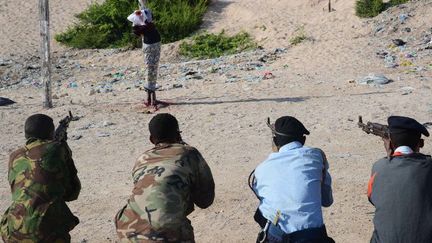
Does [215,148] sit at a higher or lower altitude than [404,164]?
lower

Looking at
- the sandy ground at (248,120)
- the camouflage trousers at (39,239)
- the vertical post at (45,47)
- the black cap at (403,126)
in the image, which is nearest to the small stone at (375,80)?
the sandy ground at (248,120)

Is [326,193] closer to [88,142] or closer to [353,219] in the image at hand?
[353,219]

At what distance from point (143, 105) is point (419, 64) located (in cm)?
492

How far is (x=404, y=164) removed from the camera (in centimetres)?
397

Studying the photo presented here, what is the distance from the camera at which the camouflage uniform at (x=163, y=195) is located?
3.91m

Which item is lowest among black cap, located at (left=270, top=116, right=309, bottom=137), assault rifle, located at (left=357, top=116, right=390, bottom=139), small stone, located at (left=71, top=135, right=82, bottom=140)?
small stone, located at (left=71, top=135, right=82, bottom=140)

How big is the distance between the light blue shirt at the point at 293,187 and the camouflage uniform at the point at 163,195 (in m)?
0.35

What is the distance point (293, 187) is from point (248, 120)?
6.18 metres

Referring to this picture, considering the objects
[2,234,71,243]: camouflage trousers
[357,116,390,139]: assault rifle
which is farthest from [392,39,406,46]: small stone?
[2,234,71,243]: camouflage trousers

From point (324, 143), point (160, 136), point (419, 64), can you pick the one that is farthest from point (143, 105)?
point (160, 136)

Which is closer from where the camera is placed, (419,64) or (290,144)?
(290,144)

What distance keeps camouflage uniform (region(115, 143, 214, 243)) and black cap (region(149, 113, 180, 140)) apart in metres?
0.07

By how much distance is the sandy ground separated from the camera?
22.2 feet

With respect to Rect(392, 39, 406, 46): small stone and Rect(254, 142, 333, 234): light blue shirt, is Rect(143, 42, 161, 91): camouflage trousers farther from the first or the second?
Rect(254, 142, 333, 234): light blue shirt
